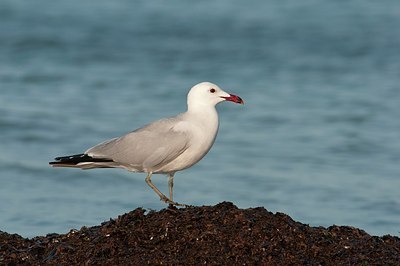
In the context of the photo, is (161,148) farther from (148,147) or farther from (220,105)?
(220,105)

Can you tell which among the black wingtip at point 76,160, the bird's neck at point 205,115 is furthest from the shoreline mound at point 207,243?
the bird's neck at point 205,115

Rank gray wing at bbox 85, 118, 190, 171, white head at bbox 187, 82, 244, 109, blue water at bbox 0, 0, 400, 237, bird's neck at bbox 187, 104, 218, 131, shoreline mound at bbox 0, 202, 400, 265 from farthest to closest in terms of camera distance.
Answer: blue water at bbox 0, 0, 400, 237, white head at bbox 187, 82, 244, 109, bird's neck at bbox 187, 104, 218, 131, gray wing at bbox 85, 118, 190, 171, shoreline mound at bbox 0, 202, 400, 265

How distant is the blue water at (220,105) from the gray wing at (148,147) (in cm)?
152

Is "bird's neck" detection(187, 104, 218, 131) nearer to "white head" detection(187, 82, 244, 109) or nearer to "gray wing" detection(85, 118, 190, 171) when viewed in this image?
"white head" detection(187, 82, 244, 109)

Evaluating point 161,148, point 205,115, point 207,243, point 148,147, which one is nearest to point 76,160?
point 148,147

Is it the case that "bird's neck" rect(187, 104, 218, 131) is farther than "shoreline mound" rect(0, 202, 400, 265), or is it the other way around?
"bird's neck" rect(187, 104, 218, 131)

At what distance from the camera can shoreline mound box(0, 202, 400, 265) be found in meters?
6.38

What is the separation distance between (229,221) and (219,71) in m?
11.4

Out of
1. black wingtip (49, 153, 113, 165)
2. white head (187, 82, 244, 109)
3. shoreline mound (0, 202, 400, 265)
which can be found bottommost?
shoreline mound (0, 202, 400, 265)

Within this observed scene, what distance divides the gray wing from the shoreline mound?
82cm

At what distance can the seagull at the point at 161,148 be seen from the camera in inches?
305

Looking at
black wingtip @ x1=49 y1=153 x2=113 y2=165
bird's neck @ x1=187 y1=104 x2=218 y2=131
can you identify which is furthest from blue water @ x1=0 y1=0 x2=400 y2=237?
bird's neck @ x1=187 y1=104 x2=218 y2=131

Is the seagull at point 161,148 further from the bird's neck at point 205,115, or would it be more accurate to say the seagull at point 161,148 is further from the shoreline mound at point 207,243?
the shoreline mound at point 207,243

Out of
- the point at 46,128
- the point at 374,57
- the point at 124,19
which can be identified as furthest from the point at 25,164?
the point at 124,19
